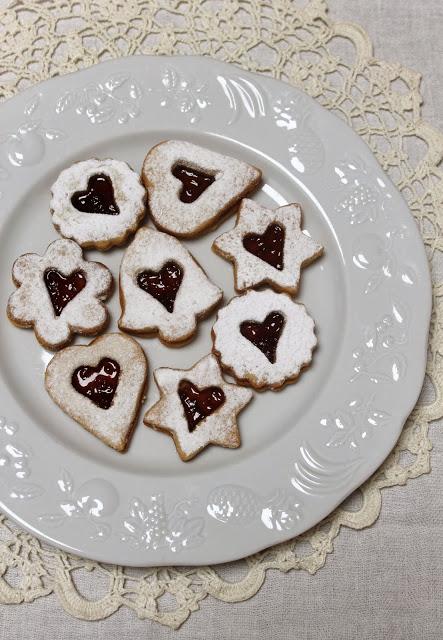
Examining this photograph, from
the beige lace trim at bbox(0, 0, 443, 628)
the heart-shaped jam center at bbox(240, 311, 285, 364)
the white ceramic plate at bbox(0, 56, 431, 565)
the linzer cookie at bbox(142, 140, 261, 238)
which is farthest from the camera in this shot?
the beige lace trim at bbox(0, 0, 443, 628)

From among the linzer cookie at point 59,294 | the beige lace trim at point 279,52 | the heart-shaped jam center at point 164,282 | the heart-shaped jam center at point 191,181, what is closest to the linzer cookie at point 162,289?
the heart-shaped jam center at point 164,282

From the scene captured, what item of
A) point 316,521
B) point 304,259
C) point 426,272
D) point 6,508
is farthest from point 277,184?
point 6,508

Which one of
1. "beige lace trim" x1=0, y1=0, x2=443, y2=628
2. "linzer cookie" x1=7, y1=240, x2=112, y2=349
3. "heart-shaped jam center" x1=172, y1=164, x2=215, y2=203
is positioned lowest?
"linzer cookie" x1=7, y1=240, x2=112, y2=349

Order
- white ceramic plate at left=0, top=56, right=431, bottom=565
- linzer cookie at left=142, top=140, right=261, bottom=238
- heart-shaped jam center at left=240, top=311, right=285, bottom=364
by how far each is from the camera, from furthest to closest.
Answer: linzer cookie at left=142, top=140, right=261, bottom=238, heart-shaped jam center at left=240, top=311, right=285, bottom=364, white ceramic plate at left=0, top=56, right=431, bottom=565

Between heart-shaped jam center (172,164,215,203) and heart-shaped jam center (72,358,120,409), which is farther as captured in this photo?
heart-shaped jam center (172,164,215,203)

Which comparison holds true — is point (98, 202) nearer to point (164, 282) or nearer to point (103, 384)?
point (164, 282)

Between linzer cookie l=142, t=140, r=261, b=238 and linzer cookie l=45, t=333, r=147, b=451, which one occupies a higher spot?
linzer cookie l=142, t=140, r=261, b=238

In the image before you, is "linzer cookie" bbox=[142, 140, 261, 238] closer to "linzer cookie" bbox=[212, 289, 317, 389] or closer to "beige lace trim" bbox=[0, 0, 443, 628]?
"linzer cookie" bbox=[212, 289, 317, 389]

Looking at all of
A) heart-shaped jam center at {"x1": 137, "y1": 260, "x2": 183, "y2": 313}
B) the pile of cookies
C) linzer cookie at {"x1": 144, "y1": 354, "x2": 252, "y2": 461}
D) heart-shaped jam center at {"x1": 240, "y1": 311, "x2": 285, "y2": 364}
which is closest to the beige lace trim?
the pile of cookies
